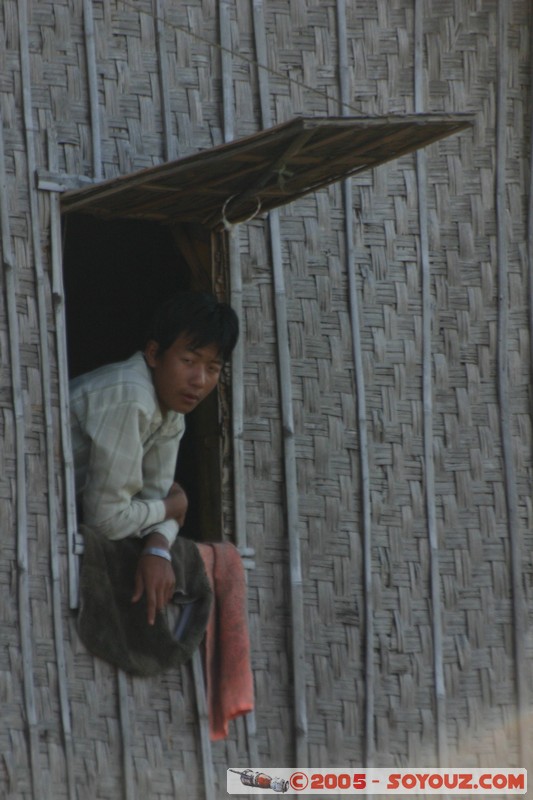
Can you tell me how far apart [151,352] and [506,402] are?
3.11 ft

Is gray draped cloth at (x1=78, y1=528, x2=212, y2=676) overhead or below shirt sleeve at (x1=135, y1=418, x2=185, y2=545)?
below

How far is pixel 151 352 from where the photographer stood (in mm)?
4004

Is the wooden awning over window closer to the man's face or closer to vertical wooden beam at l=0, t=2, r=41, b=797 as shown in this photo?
vertical wooden beam at l=0, t=2, r=41, b=797

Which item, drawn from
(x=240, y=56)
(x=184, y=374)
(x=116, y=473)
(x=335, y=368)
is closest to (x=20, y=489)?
(x=116, y=473)

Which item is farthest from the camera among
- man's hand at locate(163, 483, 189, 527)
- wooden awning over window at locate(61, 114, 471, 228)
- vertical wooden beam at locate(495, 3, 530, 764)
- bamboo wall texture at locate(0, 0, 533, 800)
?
vertical wooden beam at locate(495, 3, 530, 764)

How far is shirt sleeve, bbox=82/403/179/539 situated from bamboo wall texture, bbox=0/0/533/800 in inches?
3.2

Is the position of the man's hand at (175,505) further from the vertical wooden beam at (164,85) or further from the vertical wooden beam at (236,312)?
the vertical wooden beam at (164,85)

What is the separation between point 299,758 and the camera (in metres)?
4.03

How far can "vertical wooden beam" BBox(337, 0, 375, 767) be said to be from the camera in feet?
13.5

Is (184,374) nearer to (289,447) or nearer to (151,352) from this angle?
(151,352)

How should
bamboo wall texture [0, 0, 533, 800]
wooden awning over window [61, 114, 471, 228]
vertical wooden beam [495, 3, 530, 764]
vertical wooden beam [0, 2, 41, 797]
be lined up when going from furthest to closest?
vertical wooden beam [495, 3, 530, 764] < bamboo wall texture [0, 0, 533, 800] < vertical wooden beam [0, 2, 41, 797] < wooden awning over window [61, 114, 471, 228]

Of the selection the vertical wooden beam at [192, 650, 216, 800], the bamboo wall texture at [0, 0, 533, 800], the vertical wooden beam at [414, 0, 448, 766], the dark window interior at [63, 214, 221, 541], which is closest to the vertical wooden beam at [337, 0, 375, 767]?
the bamboo wall texture at [0, 0, 533, 800]

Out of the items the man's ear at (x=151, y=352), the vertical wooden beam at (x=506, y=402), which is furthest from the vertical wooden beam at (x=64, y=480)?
the vertical wooden beam at (x=506, y=402)

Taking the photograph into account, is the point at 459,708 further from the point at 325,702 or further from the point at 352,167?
the point at 352,167
